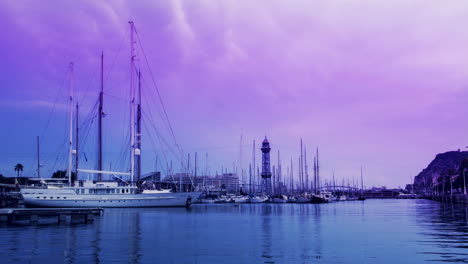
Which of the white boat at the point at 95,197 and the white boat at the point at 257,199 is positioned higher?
the white boat at the point at 95,197

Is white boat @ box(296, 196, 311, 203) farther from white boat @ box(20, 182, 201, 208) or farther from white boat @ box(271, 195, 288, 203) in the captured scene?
white boat @ box(20, 182, 201, 208)

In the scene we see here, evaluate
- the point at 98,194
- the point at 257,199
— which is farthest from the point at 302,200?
the point at 98,194

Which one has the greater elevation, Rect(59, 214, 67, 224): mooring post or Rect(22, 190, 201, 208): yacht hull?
Rect(22, 190, 201, 208): yacht hull

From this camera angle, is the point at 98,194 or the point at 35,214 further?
the point at 98,194

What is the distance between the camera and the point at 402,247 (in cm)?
2641

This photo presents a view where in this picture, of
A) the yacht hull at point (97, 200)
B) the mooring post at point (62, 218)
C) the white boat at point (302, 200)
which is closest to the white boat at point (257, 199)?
the white boat at point (302, 200)

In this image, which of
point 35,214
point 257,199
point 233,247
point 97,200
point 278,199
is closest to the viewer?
point 233,247

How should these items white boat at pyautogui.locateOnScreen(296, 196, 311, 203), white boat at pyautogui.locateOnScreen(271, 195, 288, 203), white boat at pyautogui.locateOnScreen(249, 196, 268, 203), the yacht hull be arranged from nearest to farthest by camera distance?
the yacht hull → white boat at pyautogui.locateOnScreen(296, 196, 311, 203) → white boat at pyautogui.locateOnScreen(271, 195, 288, 203) → white boat at pyautogui.locateOnScreen(249, 196, 268, 203)

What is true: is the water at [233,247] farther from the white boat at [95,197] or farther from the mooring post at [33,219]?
the white boat at [95,197]

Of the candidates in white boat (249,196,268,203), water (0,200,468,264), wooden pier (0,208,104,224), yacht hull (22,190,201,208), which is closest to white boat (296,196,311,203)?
white boat (249,196,268,203)

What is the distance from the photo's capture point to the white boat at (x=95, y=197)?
8225 centimetres

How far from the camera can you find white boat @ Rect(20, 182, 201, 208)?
82250 mm

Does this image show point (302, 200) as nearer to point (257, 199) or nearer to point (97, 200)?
point (257, 199)

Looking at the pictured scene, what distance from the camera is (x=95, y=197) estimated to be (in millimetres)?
84188
